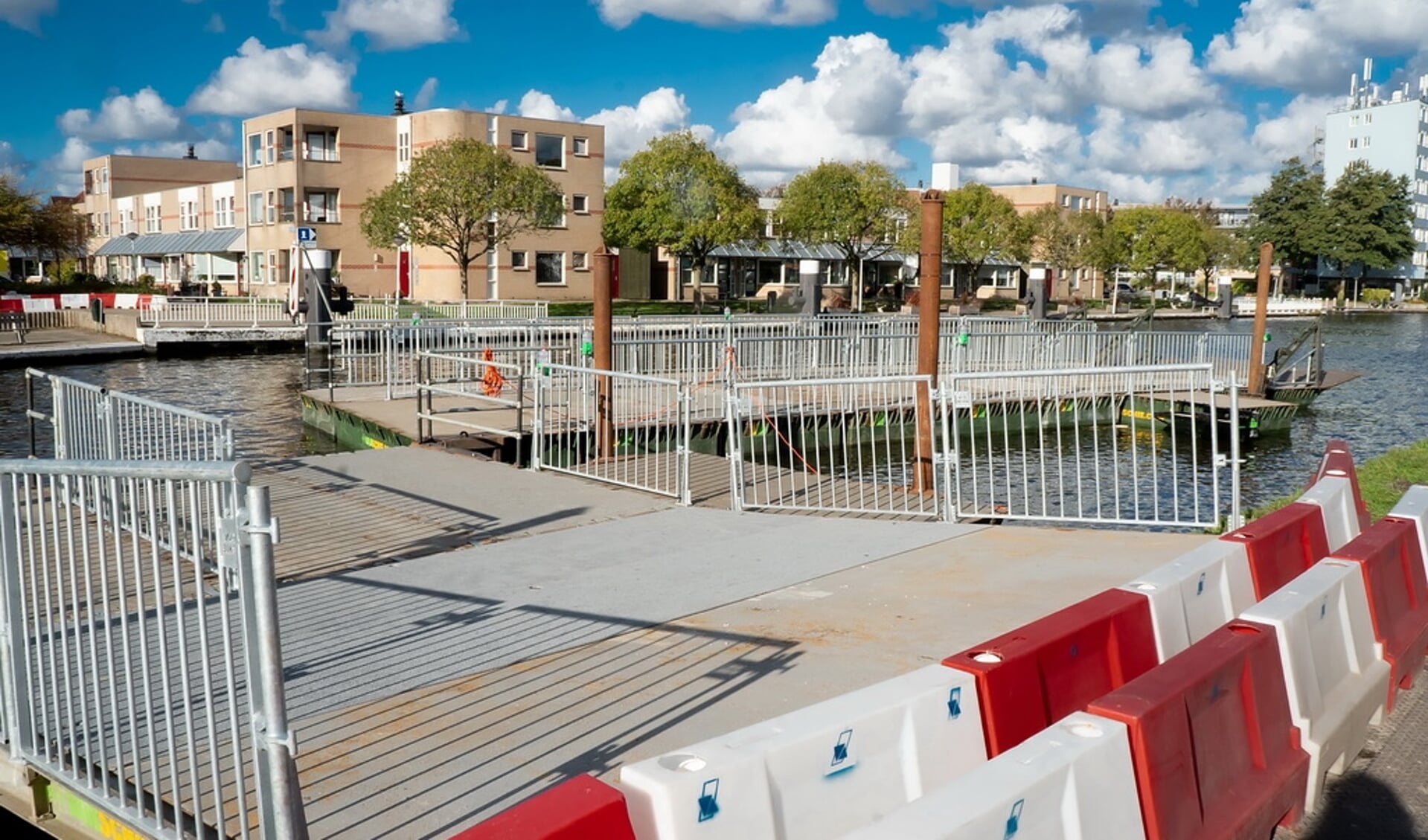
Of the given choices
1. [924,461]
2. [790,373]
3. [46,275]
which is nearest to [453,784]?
[924,461]

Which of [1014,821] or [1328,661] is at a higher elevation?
[1014,821]

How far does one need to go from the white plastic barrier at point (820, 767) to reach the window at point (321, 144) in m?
54.7

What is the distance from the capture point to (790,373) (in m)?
21.9

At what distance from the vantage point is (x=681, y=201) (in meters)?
54.7

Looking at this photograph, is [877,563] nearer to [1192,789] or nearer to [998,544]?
[998,544]

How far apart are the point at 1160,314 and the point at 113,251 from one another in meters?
68.6

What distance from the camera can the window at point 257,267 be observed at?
5609 centimetres

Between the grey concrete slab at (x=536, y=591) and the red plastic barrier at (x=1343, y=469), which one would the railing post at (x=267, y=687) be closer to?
the grey concrete slab at (x=536, y=591)

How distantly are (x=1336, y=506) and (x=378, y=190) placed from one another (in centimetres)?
5338

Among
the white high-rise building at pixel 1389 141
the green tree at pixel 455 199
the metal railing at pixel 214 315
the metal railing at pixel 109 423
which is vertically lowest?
the metal railing at pixel 109 423

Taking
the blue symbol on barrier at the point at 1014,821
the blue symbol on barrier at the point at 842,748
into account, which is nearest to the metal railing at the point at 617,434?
the blue symbol on barrier at the point at 842,748

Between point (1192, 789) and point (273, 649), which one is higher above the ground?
point (273, 649)

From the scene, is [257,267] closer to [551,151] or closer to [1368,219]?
[551,151]

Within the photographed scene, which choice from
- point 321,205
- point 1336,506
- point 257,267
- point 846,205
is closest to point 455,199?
point 321,205
